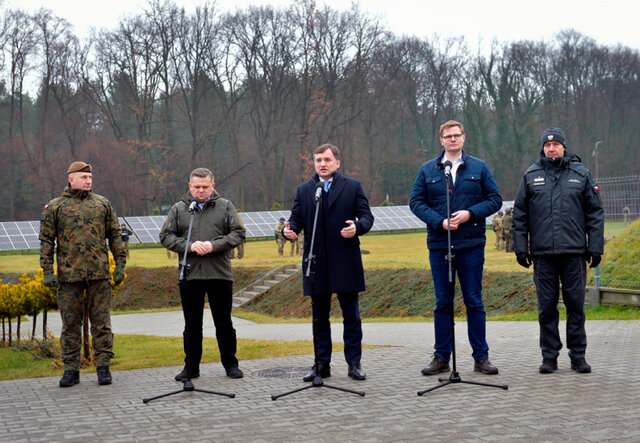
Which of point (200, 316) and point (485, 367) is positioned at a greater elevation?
point (200, 316)

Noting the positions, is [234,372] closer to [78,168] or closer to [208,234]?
[208,234]

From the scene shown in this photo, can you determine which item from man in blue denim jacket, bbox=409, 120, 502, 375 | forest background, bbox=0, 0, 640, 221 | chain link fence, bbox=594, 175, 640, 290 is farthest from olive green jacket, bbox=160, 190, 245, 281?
forest background, bbox=0, 0, 640, 221

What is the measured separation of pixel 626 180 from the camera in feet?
42.3

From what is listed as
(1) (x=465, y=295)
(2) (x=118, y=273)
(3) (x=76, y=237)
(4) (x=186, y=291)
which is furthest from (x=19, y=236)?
(1) (x=465, y=295)

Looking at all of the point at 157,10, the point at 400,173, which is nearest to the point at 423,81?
the point at 400,173

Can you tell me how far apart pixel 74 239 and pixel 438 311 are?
336cm

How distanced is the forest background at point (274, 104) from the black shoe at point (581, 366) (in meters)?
44.1

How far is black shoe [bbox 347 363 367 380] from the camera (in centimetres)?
700

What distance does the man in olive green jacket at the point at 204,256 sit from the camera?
721 cm

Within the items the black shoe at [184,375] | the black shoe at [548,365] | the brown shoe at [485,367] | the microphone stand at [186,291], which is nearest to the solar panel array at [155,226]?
the black shoe at [184,375]

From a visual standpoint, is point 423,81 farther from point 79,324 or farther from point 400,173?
point 79,324

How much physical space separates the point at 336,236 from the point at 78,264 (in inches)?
93.2

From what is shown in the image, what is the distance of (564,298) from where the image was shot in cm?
720

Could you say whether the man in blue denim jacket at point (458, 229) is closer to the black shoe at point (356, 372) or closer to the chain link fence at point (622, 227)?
the black shoe at point (356, 372)
